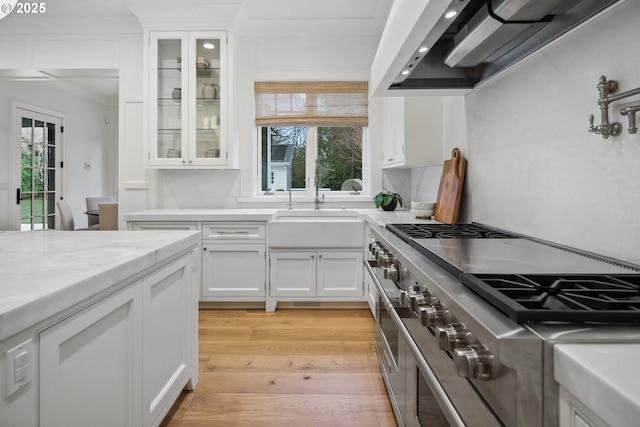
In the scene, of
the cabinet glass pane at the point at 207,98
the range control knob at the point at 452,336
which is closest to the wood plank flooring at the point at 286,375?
the range control knob at the point at 452,336

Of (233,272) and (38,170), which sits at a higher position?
(38,170)

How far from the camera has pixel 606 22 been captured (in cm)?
116

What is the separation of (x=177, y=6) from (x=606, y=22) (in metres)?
3.30

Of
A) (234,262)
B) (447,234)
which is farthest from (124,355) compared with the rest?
(234,262)

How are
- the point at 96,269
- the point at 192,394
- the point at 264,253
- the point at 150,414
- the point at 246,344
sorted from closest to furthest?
the point at 96,269
the point at 150,414
the point at 192,394
the point at 246,344
the point at 264,253

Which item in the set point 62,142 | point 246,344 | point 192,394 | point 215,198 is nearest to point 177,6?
point 215,198

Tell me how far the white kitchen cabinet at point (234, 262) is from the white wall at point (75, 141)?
12.6 feet

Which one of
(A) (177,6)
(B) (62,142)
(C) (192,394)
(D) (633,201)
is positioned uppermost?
(A) (177,6)

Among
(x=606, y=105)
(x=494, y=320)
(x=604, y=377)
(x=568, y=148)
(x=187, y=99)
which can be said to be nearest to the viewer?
(x=604, y=377)

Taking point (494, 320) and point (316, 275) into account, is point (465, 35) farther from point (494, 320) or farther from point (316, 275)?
point (316, 275)

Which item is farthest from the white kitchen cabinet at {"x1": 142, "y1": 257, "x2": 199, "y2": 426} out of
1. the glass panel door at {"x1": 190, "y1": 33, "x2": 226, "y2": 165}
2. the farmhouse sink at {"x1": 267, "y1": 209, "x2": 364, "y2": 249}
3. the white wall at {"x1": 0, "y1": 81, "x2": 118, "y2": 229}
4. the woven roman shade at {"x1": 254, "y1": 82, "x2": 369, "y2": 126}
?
the white wall at {"x1": 0, "y1": 81, "x2": 118, "y2": 229}

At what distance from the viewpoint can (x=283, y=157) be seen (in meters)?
4.02

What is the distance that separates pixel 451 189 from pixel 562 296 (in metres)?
1.75

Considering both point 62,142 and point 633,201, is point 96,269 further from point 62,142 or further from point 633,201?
point 62,142
